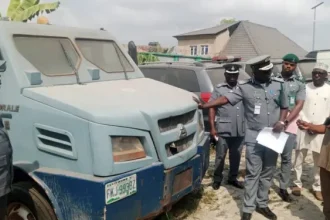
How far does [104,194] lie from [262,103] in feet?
6.84

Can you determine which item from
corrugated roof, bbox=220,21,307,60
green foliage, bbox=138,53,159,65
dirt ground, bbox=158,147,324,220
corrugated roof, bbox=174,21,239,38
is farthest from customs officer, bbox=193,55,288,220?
corrugated roof, bbox=174,21,239,38

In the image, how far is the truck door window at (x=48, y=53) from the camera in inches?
149

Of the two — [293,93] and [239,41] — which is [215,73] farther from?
[239,41]

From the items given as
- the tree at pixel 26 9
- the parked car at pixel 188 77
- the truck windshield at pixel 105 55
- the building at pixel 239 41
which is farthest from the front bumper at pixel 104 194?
the building at pixel 239 41

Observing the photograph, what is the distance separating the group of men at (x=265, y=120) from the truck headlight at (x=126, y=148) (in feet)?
4.35

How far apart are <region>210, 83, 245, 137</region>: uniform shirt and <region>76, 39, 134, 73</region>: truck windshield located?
131 cm

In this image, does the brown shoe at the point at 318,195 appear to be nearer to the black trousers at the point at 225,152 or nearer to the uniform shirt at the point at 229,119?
the black trousers at the point at 225,152

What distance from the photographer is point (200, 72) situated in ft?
24.0

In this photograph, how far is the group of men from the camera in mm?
4289

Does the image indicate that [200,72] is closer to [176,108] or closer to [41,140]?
[176,108]

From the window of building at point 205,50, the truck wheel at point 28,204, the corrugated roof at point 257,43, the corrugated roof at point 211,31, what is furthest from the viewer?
the window of building at point 205,50

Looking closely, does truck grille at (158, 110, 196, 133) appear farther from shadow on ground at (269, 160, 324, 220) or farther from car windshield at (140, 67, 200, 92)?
car windshield at (140, 67, 200, 92)

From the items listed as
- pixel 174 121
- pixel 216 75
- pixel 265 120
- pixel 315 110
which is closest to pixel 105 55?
pixel 174 121

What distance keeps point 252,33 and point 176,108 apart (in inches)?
1380
